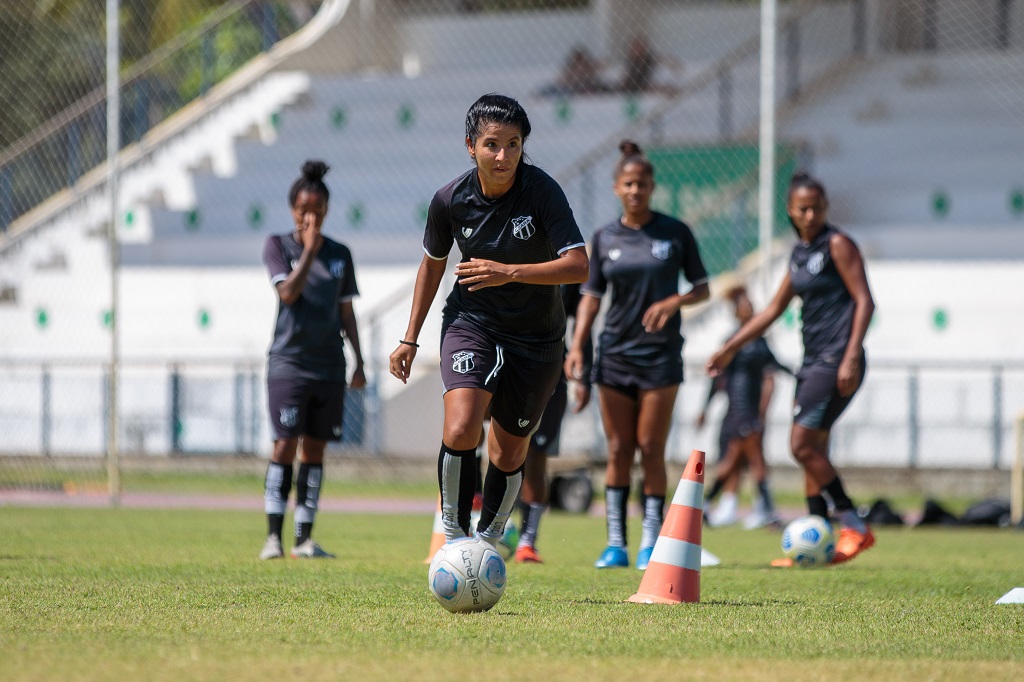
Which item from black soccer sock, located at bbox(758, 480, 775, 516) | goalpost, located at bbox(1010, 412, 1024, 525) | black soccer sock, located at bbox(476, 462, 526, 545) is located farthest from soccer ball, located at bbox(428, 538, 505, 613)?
goalpost, located at bbox(1010, 412, 1024, 525)

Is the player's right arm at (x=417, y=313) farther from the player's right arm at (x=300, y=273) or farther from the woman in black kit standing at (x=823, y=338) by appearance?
the woman in black kit standing at (x=823, y=338)

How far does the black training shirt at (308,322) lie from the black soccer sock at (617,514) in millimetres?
1739

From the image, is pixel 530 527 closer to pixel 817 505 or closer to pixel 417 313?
pixel 817 505

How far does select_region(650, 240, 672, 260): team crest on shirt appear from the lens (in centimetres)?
889

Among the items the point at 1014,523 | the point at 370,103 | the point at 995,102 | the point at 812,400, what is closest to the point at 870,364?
the point at 1014,523

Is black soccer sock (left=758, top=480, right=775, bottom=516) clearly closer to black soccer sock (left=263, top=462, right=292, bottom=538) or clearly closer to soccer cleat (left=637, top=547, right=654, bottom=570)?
soccer cleat (left=637, top=547, right=654, bottom=570)

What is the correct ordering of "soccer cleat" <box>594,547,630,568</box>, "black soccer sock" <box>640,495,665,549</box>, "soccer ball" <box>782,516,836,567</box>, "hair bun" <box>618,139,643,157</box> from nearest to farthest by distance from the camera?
"soccer cleat" <box>594,547,630,568</box> < "black soccer sock" <box>640,495,665,549</box> < "soccer ball" <box>782,516,836,567</box> < "hair bun" <box>618,139,643,157</box>

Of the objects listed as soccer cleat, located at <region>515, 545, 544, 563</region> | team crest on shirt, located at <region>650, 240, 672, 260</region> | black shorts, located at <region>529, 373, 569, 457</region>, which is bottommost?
soccer cleat, located at <region>515, 545, 544, 563</region>

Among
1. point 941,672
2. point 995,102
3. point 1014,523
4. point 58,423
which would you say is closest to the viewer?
point 941,672

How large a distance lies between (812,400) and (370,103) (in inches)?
679

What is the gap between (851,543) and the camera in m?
9.10

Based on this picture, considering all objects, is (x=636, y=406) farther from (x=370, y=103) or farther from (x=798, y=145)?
(x=370, y=103)

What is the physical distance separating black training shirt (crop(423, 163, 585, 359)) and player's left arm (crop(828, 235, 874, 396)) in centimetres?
300

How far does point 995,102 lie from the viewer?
73.9 feet
